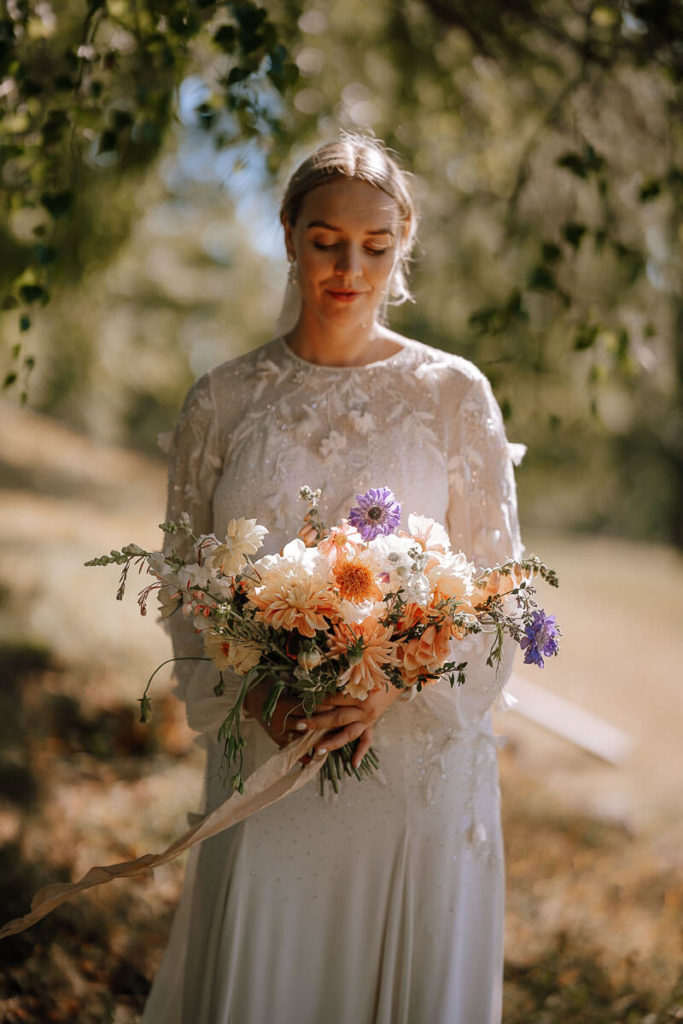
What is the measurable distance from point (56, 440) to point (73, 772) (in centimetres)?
1395

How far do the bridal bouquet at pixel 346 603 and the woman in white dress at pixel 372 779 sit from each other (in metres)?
0.36

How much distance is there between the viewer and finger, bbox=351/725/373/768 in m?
2.19

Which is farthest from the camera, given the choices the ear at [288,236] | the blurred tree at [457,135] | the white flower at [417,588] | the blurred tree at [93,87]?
the blurred tree at [457,135]

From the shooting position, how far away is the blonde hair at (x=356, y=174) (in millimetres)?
2355

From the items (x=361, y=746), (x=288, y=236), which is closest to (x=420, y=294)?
(x=288, y=236)

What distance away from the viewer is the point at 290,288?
8.73 ft

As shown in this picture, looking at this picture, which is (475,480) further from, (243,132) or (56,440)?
(56,440)

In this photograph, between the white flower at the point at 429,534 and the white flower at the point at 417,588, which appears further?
the white flower at the point at 429,534

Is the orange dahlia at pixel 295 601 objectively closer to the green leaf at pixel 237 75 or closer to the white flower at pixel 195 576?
the white flower at pixel 195 576

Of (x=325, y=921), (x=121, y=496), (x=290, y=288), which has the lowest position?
(x=325, y=921)

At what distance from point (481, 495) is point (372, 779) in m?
0.78

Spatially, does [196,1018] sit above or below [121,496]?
below

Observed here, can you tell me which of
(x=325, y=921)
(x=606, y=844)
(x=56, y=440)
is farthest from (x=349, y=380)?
(x=56, y=440)

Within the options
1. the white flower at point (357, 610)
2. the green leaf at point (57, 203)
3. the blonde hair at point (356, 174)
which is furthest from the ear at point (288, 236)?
the white flower at point (357, 610)
